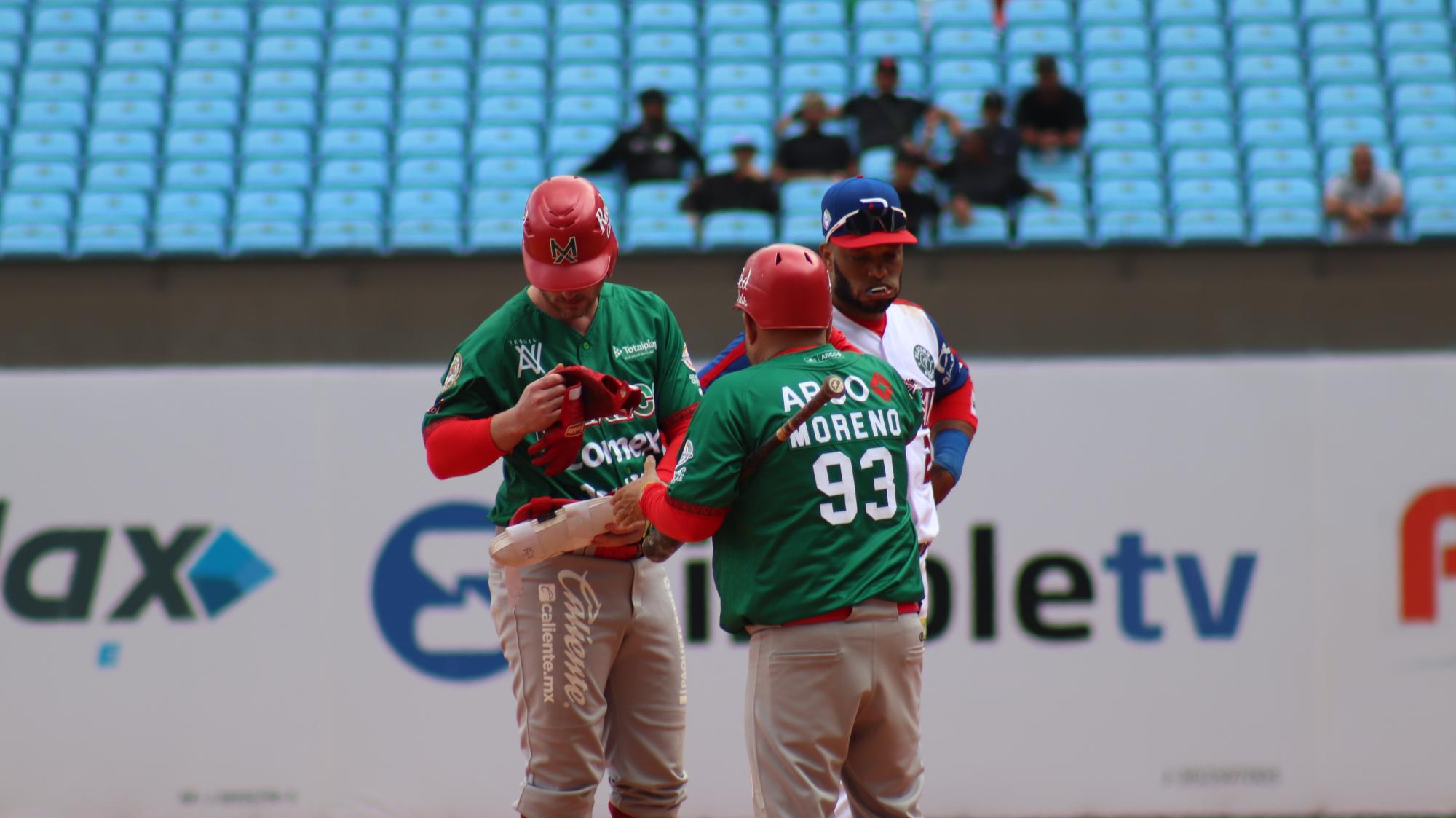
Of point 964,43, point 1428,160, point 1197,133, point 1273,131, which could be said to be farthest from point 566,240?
point 964,43

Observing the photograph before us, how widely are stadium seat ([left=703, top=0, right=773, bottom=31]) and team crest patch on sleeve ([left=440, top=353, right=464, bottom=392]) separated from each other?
343 inches

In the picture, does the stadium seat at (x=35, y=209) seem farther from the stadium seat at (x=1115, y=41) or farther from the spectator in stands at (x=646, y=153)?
the stadium seat at (x=1115, y=41)

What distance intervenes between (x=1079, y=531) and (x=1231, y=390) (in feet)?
2.93

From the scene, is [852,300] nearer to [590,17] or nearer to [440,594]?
[440,594]

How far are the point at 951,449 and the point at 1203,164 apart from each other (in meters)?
6.91

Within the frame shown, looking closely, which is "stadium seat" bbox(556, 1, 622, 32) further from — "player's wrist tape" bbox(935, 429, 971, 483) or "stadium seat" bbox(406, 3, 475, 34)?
"player's wrist tape" bbox(935, 429, 971, 483)

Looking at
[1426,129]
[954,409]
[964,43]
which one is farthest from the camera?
[964,43]

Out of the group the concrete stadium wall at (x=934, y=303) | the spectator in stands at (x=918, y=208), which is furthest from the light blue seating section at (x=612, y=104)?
the concrete stadium wall at (x=934, y=303)

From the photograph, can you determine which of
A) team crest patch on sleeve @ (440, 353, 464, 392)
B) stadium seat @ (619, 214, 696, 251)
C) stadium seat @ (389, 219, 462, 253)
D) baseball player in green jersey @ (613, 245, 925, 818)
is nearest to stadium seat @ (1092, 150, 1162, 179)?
stadium seat @ (619, 214, 696, 251)

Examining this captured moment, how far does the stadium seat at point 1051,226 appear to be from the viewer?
938 centimetres

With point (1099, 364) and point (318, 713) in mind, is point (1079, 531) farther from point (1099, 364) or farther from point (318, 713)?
point (318, 713)

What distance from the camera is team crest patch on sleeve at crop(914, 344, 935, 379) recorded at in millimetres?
4363

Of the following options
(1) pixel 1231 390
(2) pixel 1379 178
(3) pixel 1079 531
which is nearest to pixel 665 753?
(3) pixel 1079 531

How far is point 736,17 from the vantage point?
12.1m
